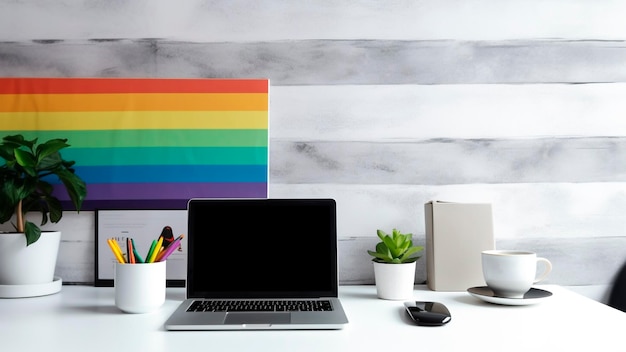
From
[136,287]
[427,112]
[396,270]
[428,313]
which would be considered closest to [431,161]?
[427,112]

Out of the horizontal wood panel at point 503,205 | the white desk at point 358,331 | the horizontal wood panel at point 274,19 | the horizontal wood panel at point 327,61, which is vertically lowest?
the white desk at point 358,331

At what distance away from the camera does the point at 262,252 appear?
3.95 feet

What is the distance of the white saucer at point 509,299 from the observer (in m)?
1.11

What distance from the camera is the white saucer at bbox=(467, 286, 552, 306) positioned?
1.11 metres

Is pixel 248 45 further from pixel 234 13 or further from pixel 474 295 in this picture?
pixel 474 295

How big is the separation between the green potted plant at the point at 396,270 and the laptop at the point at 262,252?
112mm

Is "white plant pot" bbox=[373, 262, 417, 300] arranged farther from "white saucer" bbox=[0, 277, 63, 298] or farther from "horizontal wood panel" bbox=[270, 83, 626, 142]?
"white saucer" bbox=[0, 277, 63, 298]

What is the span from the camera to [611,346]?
0.86 meters

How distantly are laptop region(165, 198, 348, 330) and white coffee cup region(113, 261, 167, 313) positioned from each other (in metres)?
0.08

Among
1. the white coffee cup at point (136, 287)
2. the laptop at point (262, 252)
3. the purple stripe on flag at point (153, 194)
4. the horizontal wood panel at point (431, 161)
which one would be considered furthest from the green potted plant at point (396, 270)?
the white coffee cup at point (136, 287)

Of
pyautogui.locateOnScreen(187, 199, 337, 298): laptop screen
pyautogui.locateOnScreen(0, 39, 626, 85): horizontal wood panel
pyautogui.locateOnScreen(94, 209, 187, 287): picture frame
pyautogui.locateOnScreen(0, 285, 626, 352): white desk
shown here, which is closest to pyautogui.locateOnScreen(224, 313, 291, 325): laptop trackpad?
pyautogui.locateOnScreen(0, 285, 626, 352): white desk

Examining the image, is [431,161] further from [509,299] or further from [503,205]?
[509,299]

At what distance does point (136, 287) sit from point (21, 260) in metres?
0.36

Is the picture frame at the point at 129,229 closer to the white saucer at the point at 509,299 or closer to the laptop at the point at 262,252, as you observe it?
the laptop at the point at 262,252
